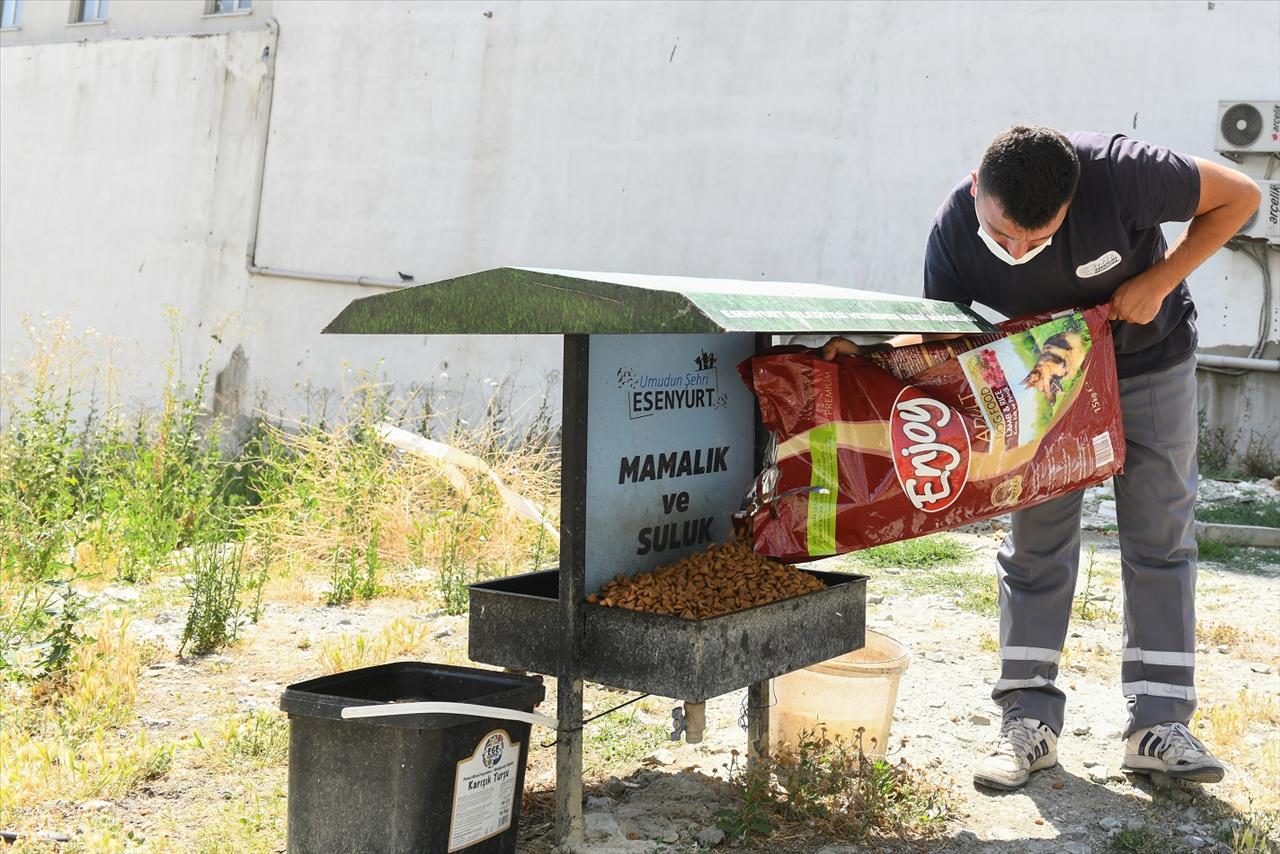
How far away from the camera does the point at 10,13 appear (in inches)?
669

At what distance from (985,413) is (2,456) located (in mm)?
4947

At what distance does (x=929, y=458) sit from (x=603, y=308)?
1.07 m

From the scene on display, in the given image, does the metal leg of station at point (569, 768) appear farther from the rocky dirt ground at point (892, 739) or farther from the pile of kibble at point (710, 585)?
the pile of kibble at point (710, 585)

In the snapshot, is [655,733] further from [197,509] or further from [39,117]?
[39,117]

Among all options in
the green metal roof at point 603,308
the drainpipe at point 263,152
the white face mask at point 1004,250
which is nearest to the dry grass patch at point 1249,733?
the white face mask at point 1004,250

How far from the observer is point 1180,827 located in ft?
11.5

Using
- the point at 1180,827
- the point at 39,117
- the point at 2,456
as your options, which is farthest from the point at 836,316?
the point at 39,117

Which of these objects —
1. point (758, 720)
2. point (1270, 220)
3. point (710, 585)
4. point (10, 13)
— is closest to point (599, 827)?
point (758, 720)

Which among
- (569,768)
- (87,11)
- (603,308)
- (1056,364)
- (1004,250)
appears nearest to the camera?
(603,308)

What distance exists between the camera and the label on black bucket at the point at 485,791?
2.92m

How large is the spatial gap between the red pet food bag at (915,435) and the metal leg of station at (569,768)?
657 millimetres

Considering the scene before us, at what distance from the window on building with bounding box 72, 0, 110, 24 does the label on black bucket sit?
15670mm

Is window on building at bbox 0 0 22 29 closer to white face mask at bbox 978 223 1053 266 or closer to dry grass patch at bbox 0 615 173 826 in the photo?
dry grass patch at bbox 0 615 173 826

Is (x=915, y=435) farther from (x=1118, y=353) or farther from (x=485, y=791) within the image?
(x=485, y=791)
